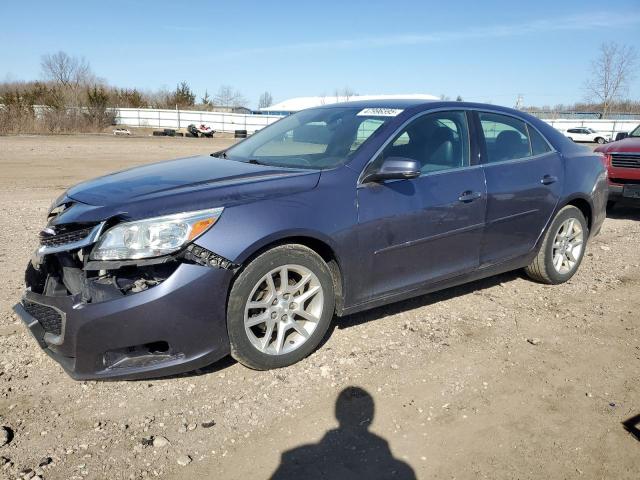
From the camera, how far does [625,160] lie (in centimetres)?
867

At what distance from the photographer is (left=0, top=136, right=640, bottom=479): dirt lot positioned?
2.68 m

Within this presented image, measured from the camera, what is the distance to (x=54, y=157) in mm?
19062

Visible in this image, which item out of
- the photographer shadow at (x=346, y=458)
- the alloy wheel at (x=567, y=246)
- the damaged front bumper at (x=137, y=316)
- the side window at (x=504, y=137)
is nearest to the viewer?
the photographer shadow at (x=346, y=458)

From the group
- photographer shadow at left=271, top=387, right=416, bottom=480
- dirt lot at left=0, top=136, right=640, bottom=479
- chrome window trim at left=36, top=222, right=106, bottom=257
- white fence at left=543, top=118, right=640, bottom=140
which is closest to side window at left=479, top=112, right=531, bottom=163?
dirt lot at left=0, top=136, right=640, bottom=479

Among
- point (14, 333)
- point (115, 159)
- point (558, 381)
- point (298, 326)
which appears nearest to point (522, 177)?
point (558, 381)

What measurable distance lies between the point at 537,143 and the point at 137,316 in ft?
12.6

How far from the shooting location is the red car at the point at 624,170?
853cm

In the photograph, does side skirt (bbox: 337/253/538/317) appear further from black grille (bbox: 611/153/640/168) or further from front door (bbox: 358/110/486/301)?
black grille (bbox: 611/153/640/168)

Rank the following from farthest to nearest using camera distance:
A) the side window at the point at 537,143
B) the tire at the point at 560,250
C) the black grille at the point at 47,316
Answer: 1. the tire at the point at 560,250
2. the side window at the point at 537,143
3. the black grille at the point at 47,316

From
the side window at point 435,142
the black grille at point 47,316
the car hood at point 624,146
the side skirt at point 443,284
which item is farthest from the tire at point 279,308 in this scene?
the car hood at point 624,146

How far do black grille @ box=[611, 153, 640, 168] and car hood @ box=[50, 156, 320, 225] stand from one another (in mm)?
6949

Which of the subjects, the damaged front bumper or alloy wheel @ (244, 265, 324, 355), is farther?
alloy wheel @ (244, 265, 324, 355)

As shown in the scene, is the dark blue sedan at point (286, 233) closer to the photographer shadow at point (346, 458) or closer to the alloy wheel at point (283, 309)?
the alloy wheel at point (283, 309)

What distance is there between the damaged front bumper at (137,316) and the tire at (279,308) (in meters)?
0.12
